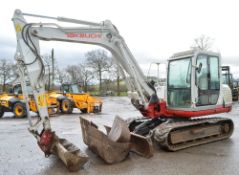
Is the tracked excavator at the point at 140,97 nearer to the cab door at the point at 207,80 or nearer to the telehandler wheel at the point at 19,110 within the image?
the cab door at the point at 207,80

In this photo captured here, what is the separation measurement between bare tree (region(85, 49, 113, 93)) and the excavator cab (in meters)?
39.5

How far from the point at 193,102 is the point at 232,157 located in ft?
5.38

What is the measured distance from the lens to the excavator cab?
23.1 feet

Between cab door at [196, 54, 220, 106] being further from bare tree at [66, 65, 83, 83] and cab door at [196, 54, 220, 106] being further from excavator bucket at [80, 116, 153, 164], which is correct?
bare tree at [66, 65, 83, 83]

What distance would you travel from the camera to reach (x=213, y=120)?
7633 mm

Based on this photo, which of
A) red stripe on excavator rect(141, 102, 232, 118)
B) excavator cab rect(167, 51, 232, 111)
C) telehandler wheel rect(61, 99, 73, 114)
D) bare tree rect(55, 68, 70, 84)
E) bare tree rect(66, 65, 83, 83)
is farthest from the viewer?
bare tree rect(66, 65, 83, 83)

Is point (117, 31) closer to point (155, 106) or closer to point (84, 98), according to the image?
point (155, 106)

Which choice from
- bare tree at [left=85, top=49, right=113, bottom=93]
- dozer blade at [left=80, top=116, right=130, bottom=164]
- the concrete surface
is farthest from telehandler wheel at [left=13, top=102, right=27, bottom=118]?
bare tree at [left=85, top=49, right=113, bottom=93]

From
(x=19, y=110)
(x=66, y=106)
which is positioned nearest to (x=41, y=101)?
(x=19, y=110)

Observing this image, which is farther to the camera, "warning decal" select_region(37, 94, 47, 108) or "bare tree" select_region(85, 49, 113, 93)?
"bare tree" select_region(85, 49, 113, 93)

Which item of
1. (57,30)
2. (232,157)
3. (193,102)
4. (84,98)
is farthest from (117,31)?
(84,98)

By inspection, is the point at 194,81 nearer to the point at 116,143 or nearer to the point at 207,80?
the point at 207,80

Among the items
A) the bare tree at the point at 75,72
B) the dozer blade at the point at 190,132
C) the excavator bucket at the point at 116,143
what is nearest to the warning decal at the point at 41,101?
the excavator bucket at the point at 116,143

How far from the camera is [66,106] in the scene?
1656cm
